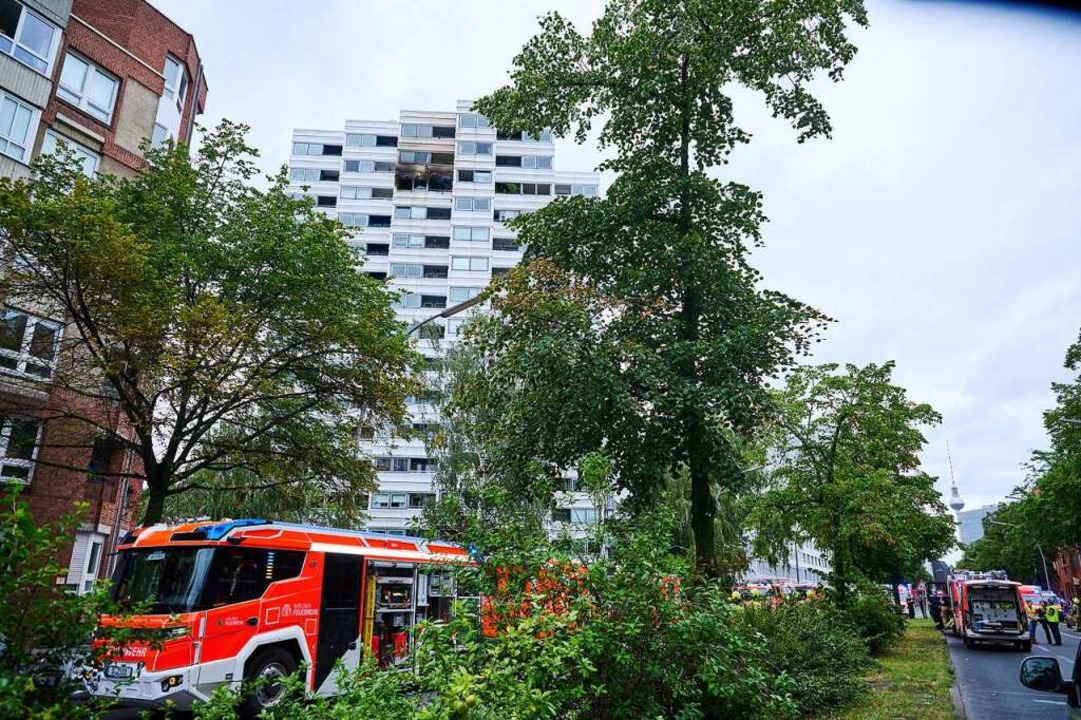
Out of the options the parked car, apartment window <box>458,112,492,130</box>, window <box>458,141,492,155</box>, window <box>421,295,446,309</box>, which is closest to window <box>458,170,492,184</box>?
window <box>458,141,492,155</box>

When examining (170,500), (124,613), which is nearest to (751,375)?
(124,613)

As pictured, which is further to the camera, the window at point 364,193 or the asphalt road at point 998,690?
the window at point 364,193

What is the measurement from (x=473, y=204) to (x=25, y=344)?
4733 cm

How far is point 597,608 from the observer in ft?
20.5

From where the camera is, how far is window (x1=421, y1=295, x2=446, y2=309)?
59500mm

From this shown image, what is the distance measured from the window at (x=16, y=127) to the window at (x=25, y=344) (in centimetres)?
550

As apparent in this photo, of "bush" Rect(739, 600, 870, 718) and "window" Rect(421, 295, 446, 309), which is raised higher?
"window" Rect(421, 295, 446, 309)

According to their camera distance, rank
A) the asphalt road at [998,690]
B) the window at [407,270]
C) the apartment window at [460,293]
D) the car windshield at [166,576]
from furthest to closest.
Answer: the window at [407,270] → the apartment window at [460,293] → the asphalt road at [998,690] → the car windshield at [166,576]

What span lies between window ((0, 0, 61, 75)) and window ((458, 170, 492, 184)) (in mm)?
40869

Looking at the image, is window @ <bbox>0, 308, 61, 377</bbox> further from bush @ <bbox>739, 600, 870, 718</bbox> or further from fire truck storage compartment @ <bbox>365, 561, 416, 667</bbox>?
bush @ <bbox>739, 600, 870, 718</bbox>

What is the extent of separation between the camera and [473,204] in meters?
62.3

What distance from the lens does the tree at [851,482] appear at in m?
19.0

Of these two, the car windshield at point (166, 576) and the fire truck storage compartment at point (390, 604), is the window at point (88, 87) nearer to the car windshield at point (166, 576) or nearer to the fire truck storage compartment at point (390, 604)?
the car windshield at point (166, 576)

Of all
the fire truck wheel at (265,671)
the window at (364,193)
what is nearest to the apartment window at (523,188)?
the window at (364,193)
